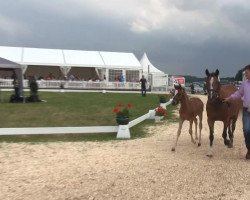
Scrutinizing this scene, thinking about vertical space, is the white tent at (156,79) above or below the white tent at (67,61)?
below

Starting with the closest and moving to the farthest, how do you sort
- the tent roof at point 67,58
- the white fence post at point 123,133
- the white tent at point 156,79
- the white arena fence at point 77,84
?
the white fence post at point 123,133, the white arena fence at point 77,84, the tent roof at point 67,58, the white tent at point 156,79

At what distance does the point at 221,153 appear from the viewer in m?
11.4

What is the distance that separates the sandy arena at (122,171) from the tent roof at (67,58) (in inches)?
1406

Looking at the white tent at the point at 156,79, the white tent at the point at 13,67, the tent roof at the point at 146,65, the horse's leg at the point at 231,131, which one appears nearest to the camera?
the horse's leg at the point at 231,131

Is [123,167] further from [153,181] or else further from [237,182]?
[237,182]

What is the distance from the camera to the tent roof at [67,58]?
4823 centimetres

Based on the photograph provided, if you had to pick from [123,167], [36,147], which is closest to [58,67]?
[36,147]

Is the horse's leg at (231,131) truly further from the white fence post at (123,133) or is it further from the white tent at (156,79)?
the white tent at (156,79)

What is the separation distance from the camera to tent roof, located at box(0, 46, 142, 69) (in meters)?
48.2

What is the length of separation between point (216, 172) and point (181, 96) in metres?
3.85

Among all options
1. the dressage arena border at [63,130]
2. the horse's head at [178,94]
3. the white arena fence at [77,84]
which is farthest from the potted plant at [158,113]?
the white arena fence at [77,84]

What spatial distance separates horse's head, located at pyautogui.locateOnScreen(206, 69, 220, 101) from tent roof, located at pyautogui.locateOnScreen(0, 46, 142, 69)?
128 feet

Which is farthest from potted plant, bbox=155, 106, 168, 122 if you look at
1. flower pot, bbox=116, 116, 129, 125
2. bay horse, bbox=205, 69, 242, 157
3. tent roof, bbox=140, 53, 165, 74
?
tent roof, bbox=140, 53, 165, 74

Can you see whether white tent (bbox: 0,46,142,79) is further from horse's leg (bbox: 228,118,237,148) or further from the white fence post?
horse's leg (bbox: 228,118,237,148)
